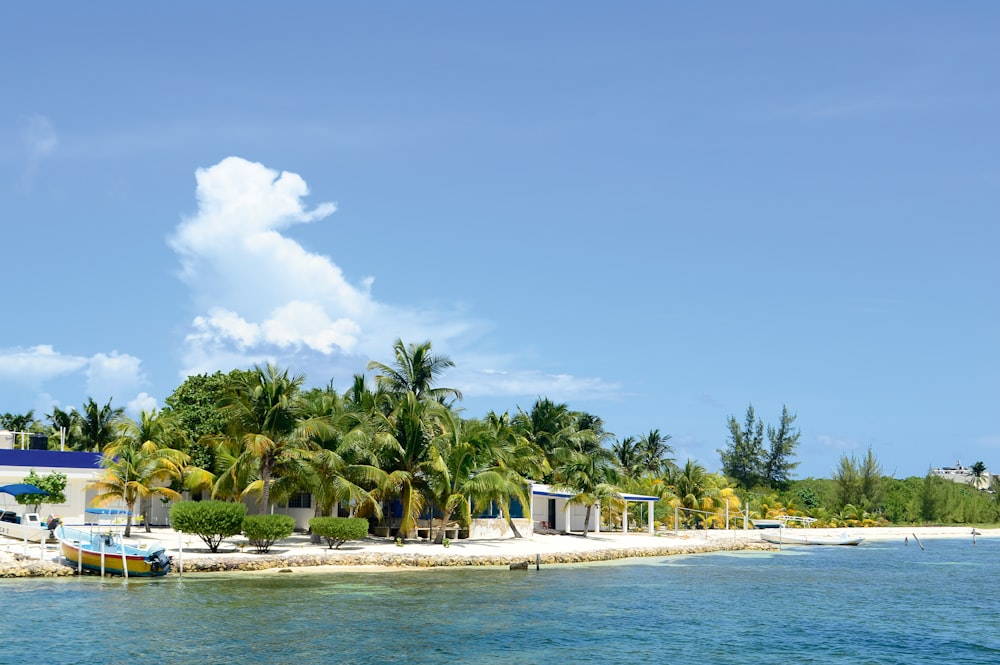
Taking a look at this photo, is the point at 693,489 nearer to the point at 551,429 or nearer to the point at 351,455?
the point at 551,429

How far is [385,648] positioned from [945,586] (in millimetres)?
32257

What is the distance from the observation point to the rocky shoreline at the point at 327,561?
120 feet

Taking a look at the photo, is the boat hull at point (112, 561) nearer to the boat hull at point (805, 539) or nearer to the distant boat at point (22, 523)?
the distant boat at point (22, 523)

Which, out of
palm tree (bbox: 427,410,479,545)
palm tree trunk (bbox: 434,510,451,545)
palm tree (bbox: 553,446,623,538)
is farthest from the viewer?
palm tree (bbox: 553,446,623,538)

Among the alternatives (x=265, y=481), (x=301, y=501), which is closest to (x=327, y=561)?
(x=265, y=481)

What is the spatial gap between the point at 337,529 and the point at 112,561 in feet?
32.7

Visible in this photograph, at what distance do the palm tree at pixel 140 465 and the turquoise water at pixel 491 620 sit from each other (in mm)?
7539

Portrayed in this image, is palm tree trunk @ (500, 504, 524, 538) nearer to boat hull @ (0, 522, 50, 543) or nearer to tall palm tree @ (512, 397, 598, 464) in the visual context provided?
tall palm tree @ (512, 397, 598, 464)

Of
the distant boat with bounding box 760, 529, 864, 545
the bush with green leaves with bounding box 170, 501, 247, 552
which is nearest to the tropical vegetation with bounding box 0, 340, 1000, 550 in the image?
the bush with green leaves with bounding box 170, 501, 247, 552

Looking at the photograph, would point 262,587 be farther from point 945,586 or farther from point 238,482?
point 945,586

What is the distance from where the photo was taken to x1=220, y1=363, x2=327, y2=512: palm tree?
43.0 m

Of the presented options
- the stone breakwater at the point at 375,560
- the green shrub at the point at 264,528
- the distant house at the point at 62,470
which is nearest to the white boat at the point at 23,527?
the distant house at the point at 62,470

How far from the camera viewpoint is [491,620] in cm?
2897

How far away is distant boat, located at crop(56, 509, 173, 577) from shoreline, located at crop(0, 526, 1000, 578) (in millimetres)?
604
